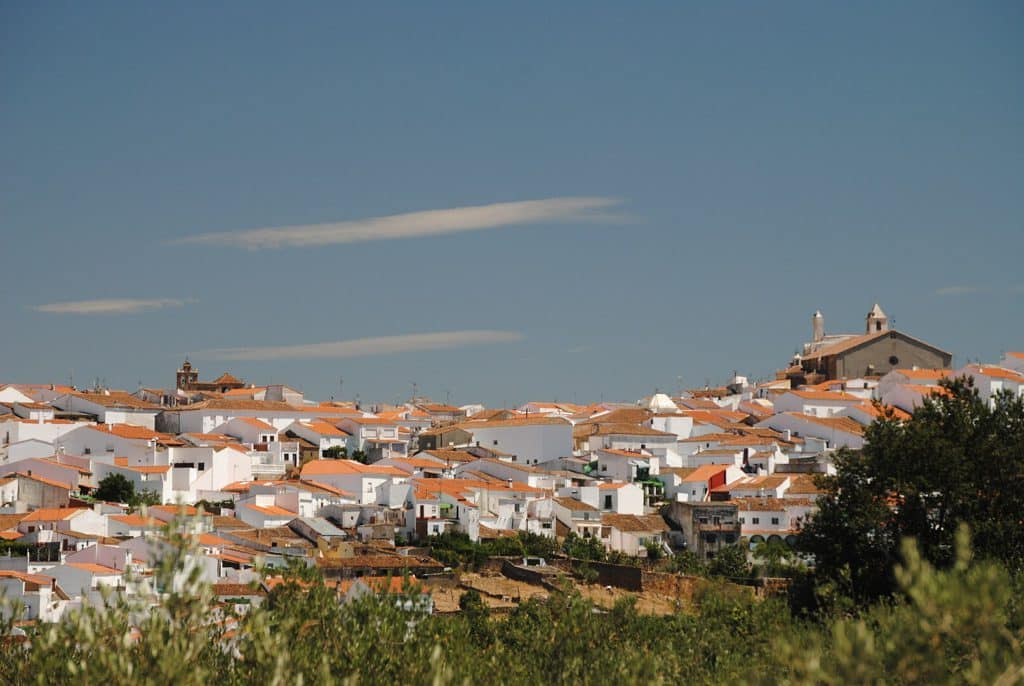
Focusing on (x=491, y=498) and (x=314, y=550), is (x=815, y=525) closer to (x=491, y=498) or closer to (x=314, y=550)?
(x=314, y=550)

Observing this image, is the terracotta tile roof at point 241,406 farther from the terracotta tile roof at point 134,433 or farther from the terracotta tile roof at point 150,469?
the terracotta tile roof at point 150,469

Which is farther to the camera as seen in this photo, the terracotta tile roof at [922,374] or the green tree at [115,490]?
the terracotta tile roof at [922,374]

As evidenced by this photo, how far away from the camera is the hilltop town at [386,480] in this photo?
41.2 m

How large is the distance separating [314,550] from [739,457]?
2328 cm

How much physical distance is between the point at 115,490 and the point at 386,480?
10.1m

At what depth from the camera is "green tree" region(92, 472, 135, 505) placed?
167 feet

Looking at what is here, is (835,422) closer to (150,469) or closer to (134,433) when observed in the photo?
(150,469)

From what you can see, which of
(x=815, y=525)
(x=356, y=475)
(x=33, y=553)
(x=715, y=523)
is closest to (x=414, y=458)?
(x=356, y=475)

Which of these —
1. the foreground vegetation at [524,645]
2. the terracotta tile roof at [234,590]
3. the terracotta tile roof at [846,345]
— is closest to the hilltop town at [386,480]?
the terracotta tile roof at [234,590]

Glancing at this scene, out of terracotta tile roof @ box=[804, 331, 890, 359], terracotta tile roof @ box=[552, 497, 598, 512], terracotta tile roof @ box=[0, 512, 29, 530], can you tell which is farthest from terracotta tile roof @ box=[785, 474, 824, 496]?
terracotta tile roof @ box=[804, 331, 890, 359]

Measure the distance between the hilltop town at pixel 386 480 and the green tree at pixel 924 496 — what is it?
2356mm

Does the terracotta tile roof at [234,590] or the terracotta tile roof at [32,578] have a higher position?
the terracotta tile roof at [32,578]

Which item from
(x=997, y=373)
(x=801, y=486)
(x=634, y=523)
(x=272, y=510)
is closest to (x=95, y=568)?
(x=272, y=510)

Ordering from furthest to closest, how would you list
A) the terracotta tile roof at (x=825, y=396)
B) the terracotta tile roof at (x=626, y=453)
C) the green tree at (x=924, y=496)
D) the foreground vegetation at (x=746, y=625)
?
the terracotta tile roof at (x=825, y=396) → the terracotta tile roof at (x=626, y=453) → the green tree at (x=924, y=496) → the foreground vegetation at (x=746, y=625)
